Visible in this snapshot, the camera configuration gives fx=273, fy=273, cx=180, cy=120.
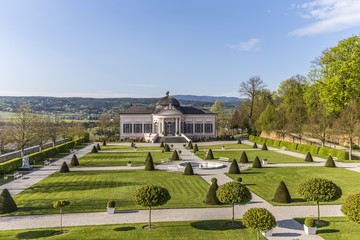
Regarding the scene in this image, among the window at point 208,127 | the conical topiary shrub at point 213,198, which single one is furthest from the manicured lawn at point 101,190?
the window at point 208,127

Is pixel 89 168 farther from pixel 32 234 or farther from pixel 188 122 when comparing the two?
pixel 188 122

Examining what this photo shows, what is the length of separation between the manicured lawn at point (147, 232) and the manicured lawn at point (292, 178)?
19.8 ft

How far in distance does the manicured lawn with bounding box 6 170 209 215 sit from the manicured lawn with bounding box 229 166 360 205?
14.8ft

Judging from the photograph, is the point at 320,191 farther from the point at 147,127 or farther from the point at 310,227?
the point at 147,127

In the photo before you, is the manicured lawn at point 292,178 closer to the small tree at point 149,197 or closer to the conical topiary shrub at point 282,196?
the conical topiary shrub at point 282,196

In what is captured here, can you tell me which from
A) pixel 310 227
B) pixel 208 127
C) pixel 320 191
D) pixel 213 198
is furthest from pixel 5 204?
pixel 208 127

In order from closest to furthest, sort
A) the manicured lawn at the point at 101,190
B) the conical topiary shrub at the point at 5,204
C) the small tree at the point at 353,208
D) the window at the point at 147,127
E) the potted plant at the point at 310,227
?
the small tree at the point at 353,208 < the potted plant at the point at 310,227 < the conical topiary shrub at the point at 5,204 < the manicured lawn at the point at 101,190 < the window at the point at 147,127

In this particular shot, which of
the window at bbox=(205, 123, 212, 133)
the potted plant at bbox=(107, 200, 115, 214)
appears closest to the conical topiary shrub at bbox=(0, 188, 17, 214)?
the potted plant at bbox=(107, 200, 115, 214)

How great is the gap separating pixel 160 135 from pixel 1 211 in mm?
50129

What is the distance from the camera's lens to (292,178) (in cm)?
2586

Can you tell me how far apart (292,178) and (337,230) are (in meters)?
12.6

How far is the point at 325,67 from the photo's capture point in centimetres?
4756

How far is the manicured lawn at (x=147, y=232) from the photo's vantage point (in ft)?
41.8

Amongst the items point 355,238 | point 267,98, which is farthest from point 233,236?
point 267,98
